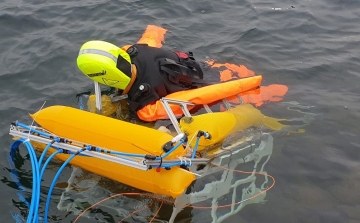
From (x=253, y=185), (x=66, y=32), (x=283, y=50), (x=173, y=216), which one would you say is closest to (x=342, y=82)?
(x=283, y=50)

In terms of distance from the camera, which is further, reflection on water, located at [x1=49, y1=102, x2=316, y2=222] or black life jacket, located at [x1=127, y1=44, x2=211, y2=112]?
black life jacket, located at [x1=127, y1=44, x2=211, y2=112]

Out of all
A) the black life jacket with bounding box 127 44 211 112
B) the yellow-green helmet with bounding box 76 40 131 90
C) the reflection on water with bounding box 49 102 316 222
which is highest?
the yellow-green helmet with bounding box 76 40 131 90

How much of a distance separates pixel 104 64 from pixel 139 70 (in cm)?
56

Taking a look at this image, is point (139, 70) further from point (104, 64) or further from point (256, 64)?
point (256, 64)

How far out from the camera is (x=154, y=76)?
4938 mm

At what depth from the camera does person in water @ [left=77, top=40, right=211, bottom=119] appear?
4531mm

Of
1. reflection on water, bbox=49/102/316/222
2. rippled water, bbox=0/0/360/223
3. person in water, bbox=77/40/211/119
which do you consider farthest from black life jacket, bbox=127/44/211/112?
rippled water, bbox=0/0/360/223

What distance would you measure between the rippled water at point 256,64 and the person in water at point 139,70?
116 centimetres

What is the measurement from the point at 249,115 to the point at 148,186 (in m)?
1.71

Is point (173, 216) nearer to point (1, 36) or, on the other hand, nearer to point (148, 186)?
point (148, 186)

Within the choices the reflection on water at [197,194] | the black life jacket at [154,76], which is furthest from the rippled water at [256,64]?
the black life jacket at [154,76]

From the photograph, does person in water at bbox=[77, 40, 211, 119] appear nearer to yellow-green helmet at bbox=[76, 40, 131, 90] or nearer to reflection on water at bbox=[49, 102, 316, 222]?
yellow-green helmet at bbox=[76, 40, 131, 90]

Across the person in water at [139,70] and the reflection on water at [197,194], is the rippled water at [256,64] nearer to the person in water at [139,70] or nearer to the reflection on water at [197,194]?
the reflection on water at [197,194]

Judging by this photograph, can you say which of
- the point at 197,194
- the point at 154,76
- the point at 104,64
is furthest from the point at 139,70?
the point at 197,194
